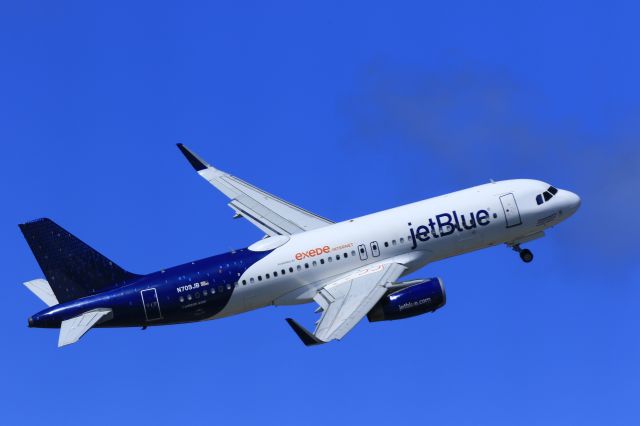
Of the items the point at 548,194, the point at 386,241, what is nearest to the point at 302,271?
the point at 386,241

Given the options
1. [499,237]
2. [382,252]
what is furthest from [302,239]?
[499,237]

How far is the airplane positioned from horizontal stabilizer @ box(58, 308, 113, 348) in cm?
6

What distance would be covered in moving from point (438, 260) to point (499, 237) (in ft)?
14.7

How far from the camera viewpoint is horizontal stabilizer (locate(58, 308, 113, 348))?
91.8 m

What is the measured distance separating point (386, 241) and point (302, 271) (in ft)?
19.6

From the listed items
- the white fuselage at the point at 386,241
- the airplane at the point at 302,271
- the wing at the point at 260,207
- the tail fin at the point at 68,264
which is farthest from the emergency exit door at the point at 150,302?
the wing at the point at 260,207

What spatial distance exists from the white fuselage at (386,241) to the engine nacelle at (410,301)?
3.33m

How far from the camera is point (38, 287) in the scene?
97.4m

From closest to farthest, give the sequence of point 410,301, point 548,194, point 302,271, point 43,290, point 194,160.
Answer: point 410,301 < point 302,271 < point 43,290 < point 548,194 < point 194,160

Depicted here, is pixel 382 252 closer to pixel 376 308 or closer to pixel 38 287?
pixel 376 308

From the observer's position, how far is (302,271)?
94.6m

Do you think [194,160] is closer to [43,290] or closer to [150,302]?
[43,290]

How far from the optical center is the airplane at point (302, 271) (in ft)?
305

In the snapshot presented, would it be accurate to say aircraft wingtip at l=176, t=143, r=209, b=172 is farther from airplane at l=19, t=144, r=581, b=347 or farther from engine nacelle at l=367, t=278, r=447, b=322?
engine nacelle at l=367, t=278, r=447, b=322
